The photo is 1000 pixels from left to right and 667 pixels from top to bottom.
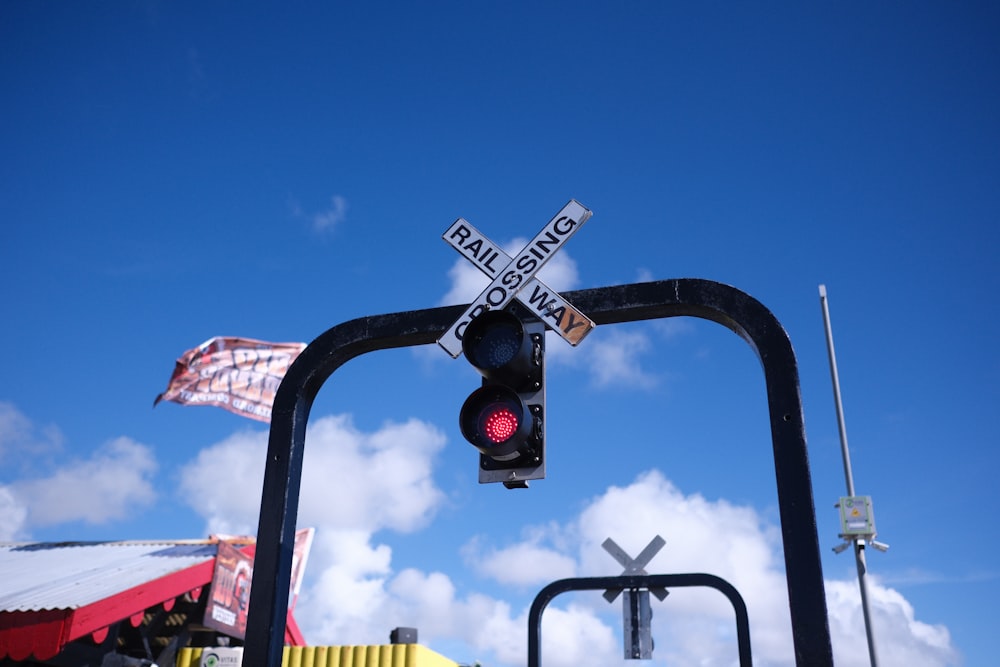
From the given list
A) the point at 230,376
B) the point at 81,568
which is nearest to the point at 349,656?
the point at 81,568

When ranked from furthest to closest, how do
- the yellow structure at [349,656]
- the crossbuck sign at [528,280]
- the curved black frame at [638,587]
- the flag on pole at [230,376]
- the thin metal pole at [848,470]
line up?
the flag on pole at [230,376]
the thin metal pole at [848,470]
the yellow structure at [349,656]
the curved black frame at [638,587]
the crossbuck sign at [528,280]

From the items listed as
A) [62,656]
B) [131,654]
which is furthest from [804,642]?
[131,654]

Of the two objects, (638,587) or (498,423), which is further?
(638,587)

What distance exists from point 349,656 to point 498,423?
30.9ft

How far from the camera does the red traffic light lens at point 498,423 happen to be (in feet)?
10.3

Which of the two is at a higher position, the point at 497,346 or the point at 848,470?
the point at 848,470

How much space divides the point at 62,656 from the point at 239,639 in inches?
107

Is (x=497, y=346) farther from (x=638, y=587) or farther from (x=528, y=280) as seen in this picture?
(x=638, y=587)

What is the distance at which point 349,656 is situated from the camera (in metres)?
11.5

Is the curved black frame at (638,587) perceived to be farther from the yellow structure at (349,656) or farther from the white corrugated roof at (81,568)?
the white corrugated roof at (81,568)

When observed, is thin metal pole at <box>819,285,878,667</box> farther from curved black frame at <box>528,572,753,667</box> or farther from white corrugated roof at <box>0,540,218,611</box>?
white corrugated roof at <box>0,540,218,611</box>

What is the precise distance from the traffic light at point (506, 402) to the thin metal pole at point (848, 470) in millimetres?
13104

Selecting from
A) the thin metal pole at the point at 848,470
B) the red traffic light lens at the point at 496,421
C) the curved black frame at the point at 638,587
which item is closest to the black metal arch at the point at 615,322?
the red traffic light lens at the point at 496,421

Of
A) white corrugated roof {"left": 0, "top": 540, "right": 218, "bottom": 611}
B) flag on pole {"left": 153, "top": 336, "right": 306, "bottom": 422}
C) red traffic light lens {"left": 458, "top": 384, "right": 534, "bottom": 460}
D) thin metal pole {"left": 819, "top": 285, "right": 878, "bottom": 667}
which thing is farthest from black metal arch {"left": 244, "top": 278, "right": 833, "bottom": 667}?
flag on pole {"left": 153, "top": 336, "right": 306, "bottom": 422}
